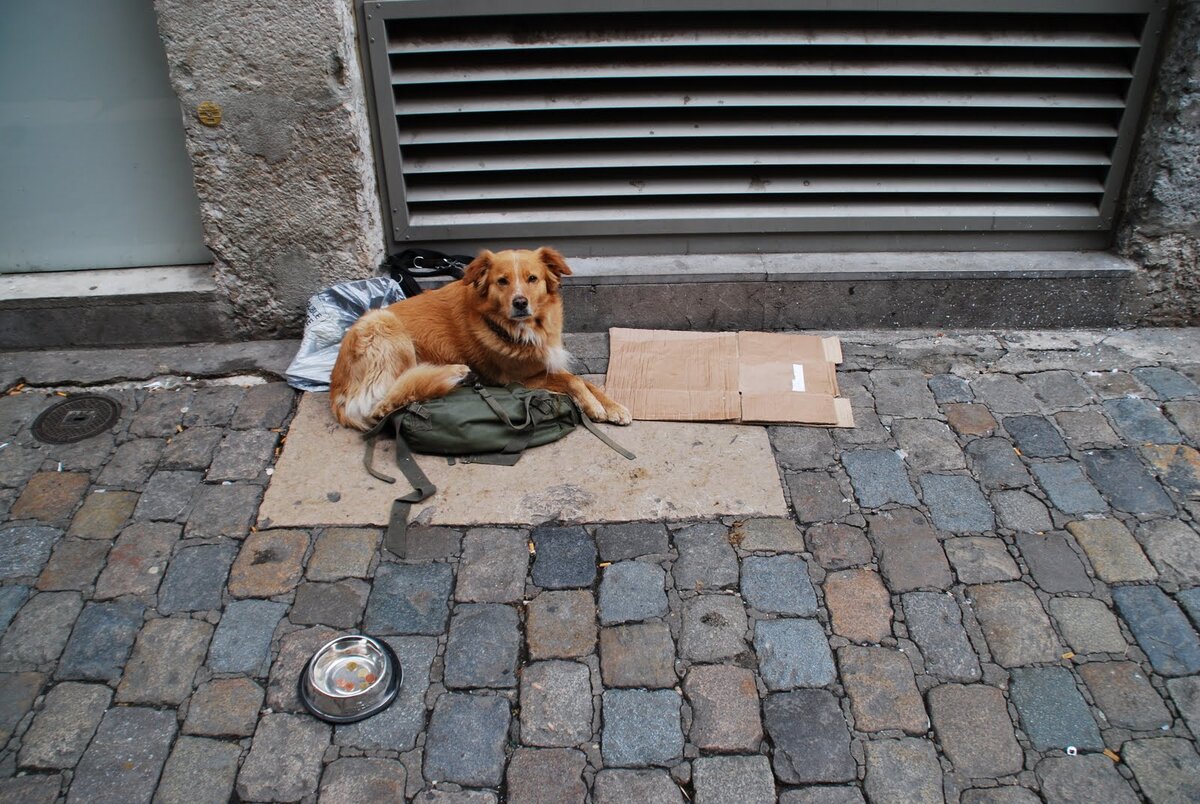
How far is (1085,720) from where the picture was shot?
9.89 ft

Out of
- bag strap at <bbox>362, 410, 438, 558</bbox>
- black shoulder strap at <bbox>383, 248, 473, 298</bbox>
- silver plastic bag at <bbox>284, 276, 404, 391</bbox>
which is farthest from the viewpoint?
black shoulder strap at <bbox>383, 248, 473, 298</bbox>

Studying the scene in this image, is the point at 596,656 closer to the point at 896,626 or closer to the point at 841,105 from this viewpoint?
the point at 896,626

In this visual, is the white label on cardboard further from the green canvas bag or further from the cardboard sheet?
the green canvas bag

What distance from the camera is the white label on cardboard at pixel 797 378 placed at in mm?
4703

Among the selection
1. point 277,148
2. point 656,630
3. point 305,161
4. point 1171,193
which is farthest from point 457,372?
point 1171,193

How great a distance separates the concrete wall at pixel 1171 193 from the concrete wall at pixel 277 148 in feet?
14.9

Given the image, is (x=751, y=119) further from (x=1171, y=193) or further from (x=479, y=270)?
(x=1171, y=193)

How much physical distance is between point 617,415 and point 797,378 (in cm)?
107

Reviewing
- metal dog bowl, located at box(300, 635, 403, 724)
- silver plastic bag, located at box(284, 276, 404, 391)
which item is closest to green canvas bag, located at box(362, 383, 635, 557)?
silver plastic bag, located at box(284, 276, 404, 391)

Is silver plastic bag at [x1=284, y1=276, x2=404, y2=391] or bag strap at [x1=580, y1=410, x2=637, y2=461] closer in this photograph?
bag strap at [x1=580, y1=410, x2=637, y2=461]

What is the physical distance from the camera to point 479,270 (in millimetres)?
4355

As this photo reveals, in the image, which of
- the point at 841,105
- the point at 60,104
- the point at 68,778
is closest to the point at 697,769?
the point at 68,778

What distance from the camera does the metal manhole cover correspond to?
4.42 meters

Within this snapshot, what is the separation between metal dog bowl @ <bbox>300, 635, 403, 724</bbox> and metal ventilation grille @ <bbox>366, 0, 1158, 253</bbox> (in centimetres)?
275
